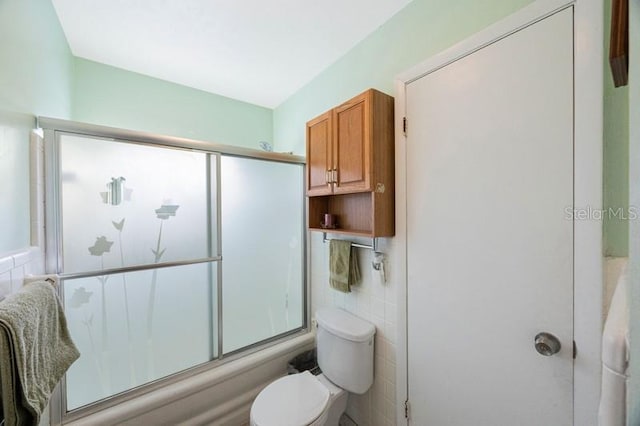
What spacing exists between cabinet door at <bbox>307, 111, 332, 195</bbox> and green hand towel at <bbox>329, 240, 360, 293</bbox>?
1.24 feet

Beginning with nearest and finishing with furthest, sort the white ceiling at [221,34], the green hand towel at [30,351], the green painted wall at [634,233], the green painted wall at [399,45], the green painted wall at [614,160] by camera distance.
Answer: the green painted wall at [634,233]
the green hand towel at [30,351]
the green painted wall at [614,160]
the green painted wall at [399,45]
the white ceiling at [221,34]

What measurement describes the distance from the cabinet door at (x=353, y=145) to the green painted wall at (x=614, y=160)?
2.64 feet

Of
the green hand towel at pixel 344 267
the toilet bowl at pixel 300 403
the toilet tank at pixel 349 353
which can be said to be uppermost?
the green hand towel at pixel 344 267

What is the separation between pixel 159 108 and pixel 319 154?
4.79ft

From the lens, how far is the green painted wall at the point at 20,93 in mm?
851

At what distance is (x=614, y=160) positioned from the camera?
764 mm

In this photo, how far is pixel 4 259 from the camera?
0.82 m

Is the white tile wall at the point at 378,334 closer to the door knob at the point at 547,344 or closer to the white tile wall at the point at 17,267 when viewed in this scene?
the door knob at the point at 547,344

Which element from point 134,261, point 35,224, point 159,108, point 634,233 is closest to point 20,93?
point 35,224

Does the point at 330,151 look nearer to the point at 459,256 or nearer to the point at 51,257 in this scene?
the point at 459,256

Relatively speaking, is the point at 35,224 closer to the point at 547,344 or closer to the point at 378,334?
the point at 378,334

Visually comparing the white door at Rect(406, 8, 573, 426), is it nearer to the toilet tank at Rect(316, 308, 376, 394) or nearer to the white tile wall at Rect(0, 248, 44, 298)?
the toilet tank at Rect(316, 308, 376, 394)

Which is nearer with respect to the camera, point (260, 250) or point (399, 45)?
point (399, 45)

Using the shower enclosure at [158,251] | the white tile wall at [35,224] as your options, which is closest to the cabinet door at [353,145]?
the shower enclosure at [158,251]
